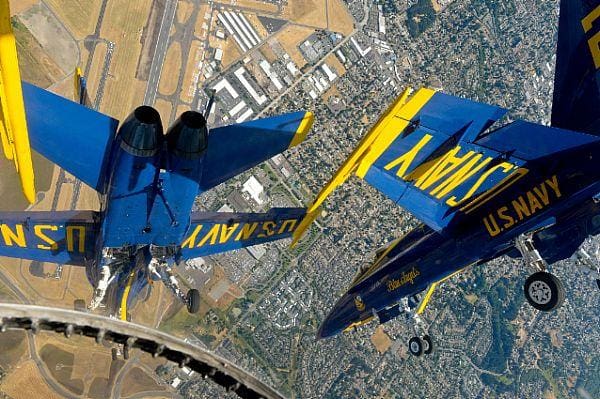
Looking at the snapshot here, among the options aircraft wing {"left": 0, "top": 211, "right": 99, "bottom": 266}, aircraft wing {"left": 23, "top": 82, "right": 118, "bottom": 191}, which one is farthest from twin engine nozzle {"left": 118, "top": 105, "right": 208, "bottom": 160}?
aircraft wing {"left": 0, "top": 211, "right": 99, "bottom": 266}

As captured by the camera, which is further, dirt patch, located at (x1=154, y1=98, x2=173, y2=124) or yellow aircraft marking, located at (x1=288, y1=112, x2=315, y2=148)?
dirt patch, located at (x1=154, y1=98, x2=173, y2=124)

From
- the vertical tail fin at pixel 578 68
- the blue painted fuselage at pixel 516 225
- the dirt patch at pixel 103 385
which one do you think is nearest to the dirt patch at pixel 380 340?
the blue painted fuselage at pixel 516 225

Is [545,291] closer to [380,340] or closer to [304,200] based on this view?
[304,200]

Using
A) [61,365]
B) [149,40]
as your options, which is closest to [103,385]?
[61,365]

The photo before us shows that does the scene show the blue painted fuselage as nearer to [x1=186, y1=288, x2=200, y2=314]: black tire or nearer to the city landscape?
[x1=186, y1=288, x2=200, y2=314]: black tire

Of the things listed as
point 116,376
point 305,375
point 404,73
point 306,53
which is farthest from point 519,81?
point 116,376

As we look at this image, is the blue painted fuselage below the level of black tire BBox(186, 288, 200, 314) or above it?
below

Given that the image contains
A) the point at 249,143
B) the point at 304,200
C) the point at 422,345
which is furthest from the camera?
the point at 304,200
